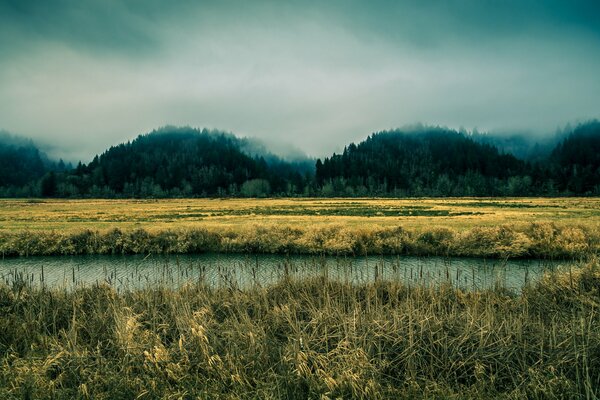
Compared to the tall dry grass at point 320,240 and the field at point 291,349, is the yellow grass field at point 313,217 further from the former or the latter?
the field at point 291,349

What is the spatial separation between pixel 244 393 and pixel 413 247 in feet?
86.0

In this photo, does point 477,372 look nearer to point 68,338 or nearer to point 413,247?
point 68,338

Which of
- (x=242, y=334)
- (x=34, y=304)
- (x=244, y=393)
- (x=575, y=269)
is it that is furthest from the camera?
(x=575, y=269)

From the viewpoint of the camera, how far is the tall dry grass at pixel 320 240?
29203 mm

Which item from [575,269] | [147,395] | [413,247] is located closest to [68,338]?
[147,395]

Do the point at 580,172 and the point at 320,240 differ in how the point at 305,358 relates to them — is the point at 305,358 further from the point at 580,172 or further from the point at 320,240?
the point at 580,172

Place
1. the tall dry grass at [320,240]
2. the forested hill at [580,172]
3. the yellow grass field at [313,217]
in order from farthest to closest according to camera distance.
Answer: the forested hill at [580,172]
the yellow grass field at [313,217]
the tall dry grass at [320,240]

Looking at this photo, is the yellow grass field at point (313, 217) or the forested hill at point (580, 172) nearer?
the yellow grass field at point (313, 217)

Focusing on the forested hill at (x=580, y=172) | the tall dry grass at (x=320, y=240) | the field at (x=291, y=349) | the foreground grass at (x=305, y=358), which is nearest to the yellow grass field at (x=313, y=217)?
the tall dry grass at (x=320, y=240)

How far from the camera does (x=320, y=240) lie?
107 ft

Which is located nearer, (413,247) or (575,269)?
(575,269)

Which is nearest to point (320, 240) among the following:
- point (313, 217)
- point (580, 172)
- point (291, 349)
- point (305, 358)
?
point (313, 217)

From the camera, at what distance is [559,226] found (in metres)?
31.6

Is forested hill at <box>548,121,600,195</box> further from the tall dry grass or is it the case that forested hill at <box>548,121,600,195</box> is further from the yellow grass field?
the tall dry grass
